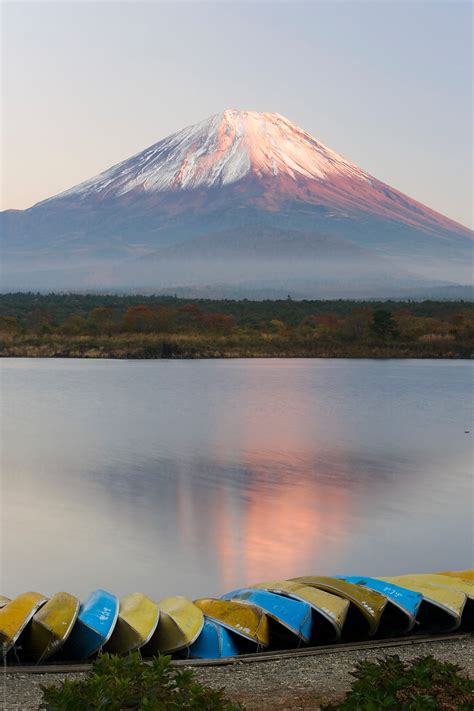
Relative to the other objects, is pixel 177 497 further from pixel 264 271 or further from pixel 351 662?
pixel 264 271

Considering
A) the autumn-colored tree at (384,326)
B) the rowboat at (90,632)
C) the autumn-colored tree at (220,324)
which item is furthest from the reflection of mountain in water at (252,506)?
the autumn-colored tree at (220,324)

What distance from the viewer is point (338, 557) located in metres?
7.57

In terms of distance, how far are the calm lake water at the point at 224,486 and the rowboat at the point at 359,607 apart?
53.9 inches

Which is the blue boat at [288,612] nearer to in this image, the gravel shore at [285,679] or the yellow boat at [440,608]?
the gravel shore at [285,679]

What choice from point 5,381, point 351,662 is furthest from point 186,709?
point 5,381

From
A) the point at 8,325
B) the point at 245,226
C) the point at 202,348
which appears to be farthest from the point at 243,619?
the point at 245,226

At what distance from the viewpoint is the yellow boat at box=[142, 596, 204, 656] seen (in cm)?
486

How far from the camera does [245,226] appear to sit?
6181 inches

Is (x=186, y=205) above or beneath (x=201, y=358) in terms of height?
above

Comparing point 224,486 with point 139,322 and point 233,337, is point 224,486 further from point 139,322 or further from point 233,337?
point 139,322

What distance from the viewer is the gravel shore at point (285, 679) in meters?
4.00

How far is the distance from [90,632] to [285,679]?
1011mm

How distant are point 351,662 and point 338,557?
9.51ft

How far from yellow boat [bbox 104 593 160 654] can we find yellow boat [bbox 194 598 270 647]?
1.07ft
